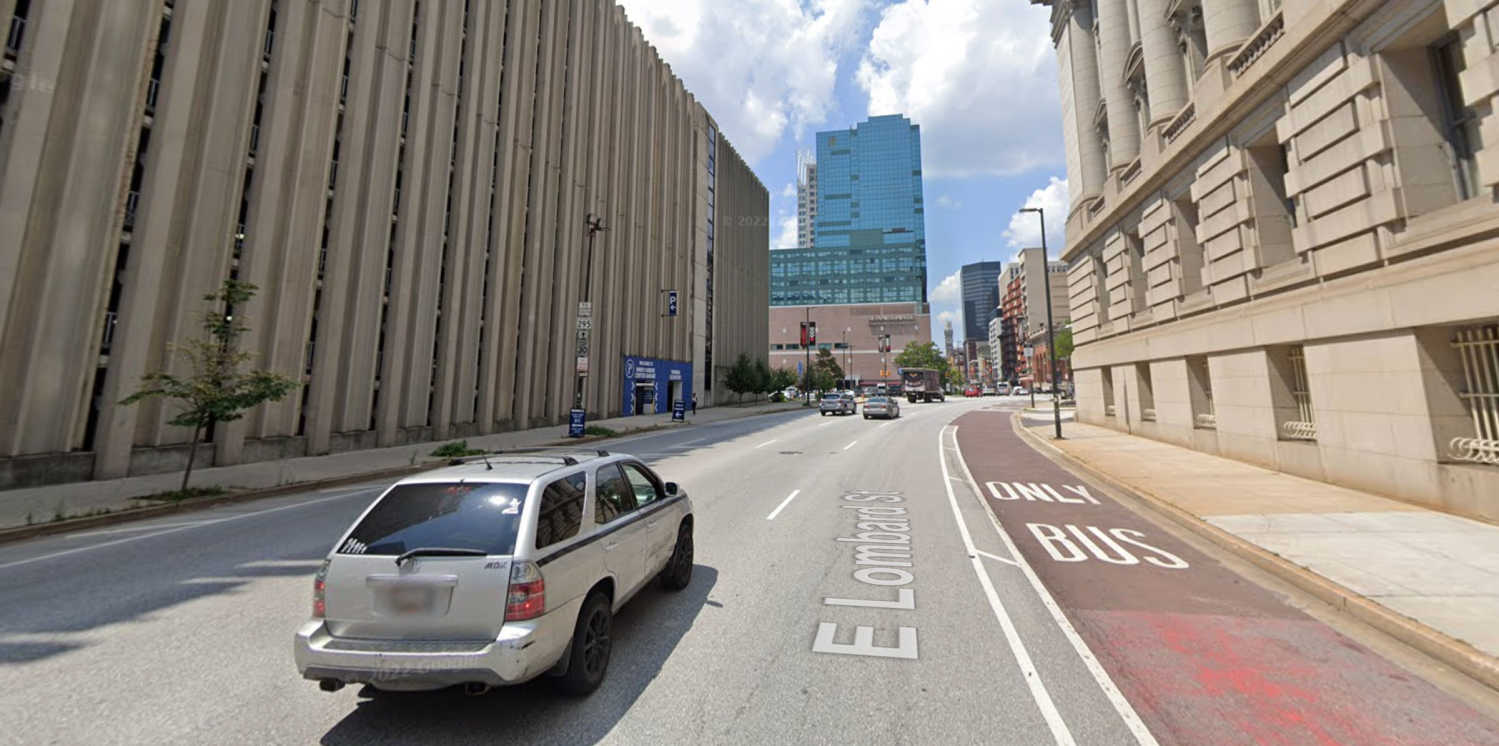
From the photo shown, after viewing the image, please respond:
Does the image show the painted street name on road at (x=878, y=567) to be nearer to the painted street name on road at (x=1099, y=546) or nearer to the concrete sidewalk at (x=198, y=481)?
the painted street name on road at (x=1099, y=546)

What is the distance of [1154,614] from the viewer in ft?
16.8

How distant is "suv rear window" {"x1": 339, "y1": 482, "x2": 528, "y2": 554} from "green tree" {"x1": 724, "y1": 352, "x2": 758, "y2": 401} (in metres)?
52.9

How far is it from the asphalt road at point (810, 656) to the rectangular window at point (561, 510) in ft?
3.62

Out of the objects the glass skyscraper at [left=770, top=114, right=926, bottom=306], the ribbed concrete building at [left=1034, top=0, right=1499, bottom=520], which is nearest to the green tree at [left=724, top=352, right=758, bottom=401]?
the ribbed concrete building at [left=1034, top=0, right=1499, bottom=520]

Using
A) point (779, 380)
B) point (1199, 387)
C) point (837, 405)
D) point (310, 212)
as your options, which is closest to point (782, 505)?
point (1199, 387)

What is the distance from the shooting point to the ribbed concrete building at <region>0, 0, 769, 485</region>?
12.3 meters

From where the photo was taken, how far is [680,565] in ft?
18.5

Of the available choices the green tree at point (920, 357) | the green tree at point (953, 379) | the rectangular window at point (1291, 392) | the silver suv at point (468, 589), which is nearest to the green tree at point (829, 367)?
the green tree at point (920, 357)

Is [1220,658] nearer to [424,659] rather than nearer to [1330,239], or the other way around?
[424,659]

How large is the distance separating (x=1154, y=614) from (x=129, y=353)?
20.8 m

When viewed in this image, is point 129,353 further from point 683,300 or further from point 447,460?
point 683,300

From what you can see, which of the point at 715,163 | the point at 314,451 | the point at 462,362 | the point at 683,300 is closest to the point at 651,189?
the point at 683,300

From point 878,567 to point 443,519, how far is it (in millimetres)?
4626

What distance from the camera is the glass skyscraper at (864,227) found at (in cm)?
14862
